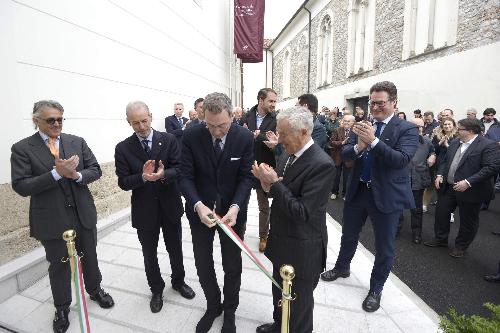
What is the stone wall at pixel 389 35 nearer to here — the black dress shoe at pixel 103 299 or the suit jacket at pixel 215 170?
the suit jacket at pixel 215 170

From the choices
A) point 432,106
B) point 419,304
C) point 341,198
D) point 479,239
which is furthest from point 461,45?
point 419,304

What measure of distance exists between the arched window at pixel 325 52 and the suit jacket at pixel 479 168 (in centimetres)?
1594

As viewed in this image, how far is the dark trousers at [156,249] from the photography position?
279 cm

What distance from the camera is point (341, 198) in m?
7.30

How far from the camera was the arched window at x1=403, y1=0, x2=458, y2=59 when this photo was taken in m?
8.73

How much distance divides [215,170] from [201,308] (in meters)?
1.43

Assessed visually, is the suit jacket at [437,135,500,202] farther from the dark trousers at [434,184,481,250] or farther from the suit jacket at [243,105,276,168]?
the suit jacket at [243,105,276,168]

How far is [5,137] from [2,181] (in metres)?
0.46

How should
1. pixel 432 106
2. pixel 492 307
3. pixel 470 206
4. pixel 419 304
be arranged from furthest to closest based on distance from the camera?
pixel 432 106 < pixel 470 206 < pixel 419 304 < pixel 492 307

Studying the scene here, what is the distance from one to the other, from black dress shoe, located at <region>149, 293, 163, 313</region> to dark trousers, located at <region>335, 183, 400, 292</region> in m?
2.03

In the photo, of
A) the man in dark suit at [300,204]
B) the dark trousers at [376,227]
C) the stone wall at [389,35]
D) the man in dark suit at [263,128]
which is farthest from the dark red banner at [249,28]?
the man in dark suit at [300,204]

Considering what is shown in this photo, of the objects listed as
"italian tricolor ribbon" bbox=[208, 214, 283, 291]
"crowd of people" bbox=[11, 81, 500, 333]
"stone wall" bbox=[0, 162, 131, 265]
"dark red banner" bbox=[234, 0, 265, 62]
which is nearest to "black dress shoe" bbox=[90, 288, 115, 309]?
"crowd of people" bbox=[11, 81, 500, 333]

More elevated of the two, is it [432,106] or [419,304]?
[432,106]

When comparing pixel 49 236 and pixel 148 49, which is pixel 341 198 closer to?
pixel 148 49
